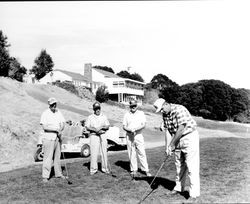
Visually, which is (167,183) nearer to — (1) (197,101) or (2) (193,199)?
(2) (193,199)

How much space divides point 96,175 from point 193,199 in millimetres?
A: 3781

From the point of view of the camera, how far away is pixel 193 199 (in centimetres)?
677

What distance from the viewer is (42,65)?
254 ft

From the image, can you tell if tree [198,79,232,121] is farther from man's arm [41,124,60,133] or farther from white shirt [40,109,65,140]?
man's arm [41,124,60,133]

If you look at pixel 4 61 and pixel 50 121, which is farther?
pixel 4 61

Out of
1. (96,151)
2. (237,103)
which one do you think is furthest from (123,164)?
(237,103)

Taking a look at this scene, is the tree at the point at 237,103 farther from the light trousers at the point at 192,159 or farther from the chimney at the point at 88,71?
the light trousers at the point at 192,159

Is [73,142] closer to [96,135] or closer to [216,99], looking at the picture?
[96,135]

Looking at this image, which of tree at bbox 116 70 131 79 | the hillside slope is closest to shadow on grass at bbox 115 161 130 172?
the hillside slope

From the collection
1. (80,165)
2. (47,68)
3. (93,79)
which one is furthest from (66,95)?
(80,165)

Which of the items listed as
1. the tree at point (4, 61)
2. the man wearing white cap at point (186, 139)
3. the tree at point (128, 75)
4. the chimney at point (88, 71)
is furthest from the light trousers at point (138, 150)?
the tree at point (128, 75)

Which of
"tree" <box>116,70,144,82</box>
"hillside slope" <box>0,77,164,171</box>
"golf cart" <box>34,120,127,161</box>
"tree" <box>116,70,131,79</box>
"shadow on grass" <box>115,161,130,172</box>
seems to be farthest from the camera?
"tree" <box>116,70,131,79</box>

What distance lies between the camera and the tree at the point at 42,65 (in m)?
76.9

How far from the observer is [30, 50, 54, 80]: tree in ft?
252
